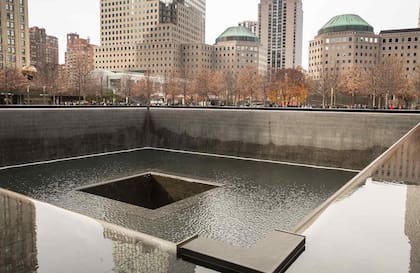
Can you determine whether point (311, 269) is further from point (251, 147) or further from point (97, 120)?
point (97, 120)

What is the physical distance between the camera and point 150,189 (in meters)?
14.7

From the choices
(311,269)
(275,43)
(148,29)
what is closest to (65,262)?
(311,269)

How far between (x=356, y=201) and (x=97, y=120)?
18506 millimetres

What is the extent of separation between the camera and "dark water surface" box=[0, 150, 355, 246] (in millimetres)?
8805

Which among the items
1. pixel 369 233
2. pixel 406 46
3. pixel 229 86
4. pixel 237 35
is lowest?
pixel 369 233

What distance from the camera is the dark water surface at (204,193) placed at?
8805 mm

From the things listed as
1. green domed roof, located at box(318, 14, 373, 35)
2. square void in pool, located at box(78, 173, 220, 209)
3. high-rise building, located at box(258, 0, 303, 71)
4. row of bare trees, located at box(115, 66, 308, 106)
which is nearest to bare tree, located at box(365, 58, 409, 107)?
row of bare trees, located at box(115, 66, 308, 106)

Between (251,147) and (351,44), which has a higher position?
(351,44)

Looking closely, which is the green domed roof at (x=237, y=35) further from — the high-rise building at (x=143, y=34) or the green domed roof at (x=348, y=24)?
the green domed roof at (x=348, y=24)

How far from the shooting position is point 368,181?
5.11 m

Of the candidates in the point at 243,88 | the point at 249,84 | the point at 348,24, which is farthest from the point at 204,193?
the point at 348,24

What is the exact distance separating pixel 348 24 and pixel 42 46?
386 feet

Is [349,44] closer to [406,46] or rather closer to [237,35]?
[406,46]

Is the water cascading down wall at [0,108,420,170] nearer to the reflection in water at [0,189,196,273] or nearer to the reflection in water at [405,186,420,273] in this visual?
the reflection in water at [405,186,420,273]
